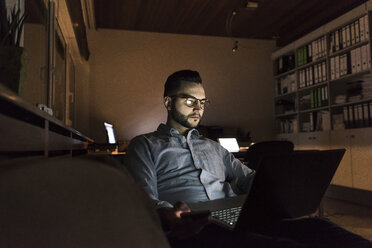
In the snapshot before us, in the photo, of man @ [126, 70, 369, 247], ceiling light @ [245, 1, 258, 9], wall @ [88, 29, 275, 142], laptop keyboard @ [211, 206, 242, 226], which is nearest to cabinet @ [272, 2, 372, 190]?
wall @ [88, 29, 275, 142]

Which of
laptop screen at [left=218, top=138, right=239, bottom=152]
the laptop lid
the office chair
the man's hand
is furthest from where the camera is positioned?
laptop screen at [left=218, top=138, right=239, bottom=152]

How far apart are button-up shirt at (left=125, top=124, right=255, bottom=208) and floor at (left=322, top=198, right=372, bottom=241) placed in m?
1.67

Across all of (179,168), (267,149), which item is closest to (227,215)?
(179,168)

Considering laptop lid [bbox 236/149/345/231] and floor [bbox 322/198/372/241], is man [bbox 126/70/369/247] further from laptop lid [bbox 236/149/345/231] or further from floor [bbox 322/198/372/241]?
floor [bbox 322/198/372/241]

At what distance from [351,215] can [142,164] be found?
280 cm

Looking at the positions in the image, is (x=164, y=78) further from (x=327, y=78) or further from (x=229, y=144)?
(x=327, y=78)

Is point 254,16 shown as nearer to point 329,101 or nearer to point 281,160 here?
point 329,101

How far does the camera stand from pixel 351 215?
3094 mm

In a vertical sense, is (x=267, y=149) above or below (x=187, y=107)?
below

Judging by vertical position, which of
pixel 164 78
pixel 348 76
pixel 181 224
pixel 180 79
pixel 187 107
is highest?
pixel 164 78

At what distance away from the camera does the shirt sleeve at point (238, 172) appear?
1365 millimetres

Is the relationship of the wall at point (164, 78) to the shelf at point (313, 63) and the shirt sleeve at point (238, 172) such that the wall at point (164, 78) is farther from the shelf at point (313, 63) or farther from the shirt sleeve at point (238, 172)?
the shirt sleeve at point (238, 172)

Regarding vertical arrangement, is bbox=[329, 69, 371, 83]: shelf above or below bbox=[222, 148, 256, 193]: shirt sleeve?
above

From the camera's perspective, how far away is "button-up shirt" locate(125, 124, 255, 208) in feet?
3.95
